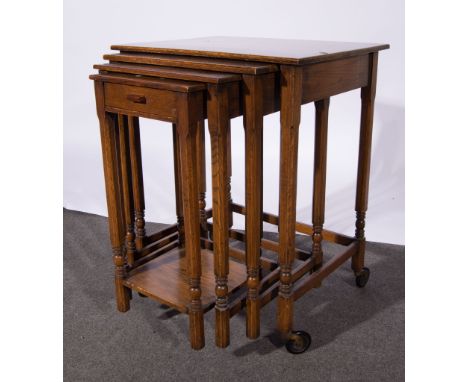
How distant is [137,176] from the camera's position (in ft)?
6.89

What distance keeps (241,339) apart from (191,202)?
1.85 feet

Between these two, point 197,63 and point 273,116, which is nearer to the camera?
point 197,63

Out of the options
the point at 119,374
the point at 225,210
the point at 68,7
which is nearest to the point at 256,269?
the point at 225,210

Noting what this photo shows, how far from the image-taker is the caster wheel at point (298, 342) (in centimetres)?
177

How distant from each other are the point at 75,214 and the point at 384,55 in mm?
1821

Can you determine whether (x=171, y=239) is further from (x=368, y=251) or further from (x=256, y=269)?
(x=368, y=251)

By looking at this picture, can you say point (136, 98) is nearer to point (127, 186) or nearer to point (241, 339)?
point (127, 186)

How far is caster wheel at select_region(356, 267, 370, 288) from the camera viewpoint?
2.16m

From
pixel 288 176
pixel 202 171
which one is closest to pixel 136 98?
pixel 288 176

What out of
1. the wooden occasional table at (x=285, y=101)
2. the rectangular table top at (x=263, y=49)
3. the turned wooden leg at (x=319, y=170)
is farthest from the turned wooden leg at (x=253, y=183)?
the turned wooden leg at (x=319, y=170)

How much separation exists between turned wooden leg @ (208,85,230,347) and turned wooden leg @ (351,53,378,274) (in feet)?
2.08

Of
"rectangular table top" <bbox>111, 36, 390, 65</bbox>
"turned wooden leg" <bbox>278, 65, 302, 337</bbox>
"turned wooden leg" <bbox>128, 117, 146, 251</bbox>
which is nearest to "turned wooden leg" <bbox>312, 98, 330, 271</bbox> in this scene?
"rectangular table top" <bbox>111, 36, 390, 65</bbox>

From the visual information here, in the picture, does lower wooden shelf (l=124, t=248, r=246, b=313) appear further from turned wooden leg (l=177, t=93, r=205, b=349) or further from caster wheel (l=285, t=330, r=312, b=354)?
caster wheel (l=285, t=330, r=312, b=354)

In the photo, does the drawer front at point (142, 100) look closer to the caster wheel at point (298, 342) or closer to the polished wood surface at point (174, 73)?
the polished wood surface at point (174, 73)
